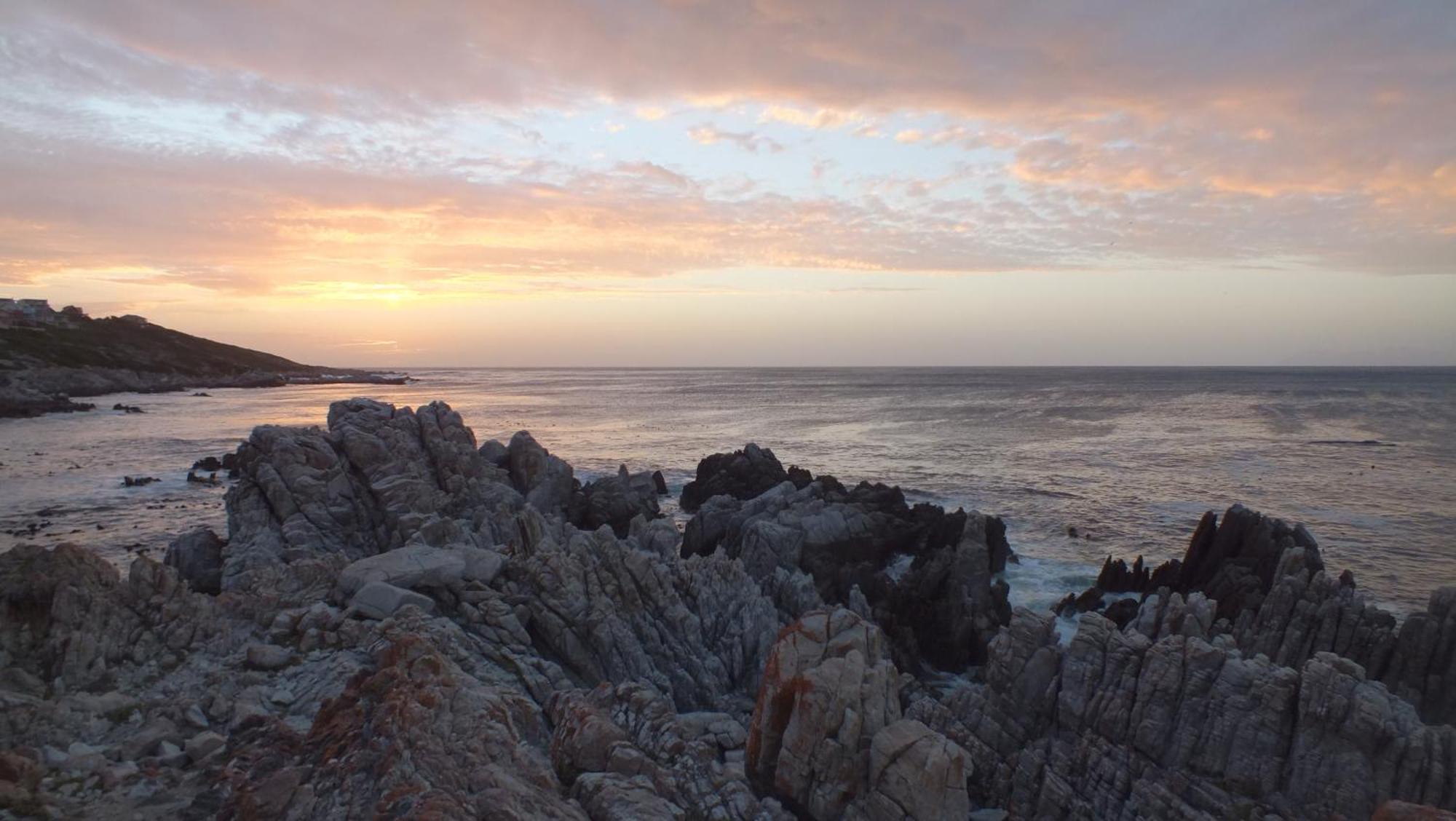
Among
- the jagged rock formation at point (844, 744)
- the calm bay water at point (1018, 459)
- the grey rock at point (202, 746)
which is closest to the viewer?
the grey rock at point (202, 746)

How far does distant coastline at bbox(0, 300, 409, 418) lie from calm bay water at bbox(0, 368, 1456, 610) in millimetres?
6723

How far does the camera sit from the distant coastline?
95.5 meters

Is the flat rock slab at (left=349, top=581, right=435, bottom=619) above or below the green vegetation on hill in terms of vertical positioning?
below

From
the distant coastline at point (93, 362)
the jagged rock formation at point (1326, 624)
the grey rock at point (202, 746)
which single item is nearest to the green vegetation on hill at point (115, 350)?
the distant coastline at point (93, 362)

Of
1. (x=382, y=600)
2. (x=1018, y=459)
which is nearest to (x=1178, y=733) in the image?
(x=382, y=600)

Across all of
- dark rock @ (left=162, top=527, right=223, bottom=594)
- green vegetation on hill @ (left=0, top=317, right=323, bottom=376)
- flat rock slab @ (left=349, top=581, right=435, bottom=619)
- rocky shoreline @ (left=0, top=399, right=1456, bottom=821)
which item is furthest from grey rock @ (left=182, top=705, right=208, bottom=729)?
green vegetation on hill @ (left=0, top=317, right=323, bottom=376)

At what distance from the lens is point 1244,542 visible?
25.8 meters

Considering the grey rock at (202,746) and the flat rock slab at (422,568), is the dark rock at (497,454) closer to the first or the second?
the flat rock slab at (422,568)

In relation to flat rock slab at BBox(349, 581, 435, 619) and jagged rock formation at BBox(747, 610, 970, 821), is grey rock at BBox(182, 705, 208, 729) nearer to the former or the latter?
flat rock slab at BBox(349, 581, 435, 619)

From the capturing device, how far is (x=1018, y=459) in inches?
2414

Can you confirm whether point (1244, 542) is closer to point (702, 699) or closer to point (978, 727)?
point (978, 727)

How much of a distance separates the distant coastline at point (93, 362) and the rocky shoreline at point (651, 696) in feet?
307

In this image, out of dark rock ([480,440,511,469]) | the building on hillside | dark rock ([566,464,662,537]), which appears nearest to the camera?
dark rock ([566,464,662,537])

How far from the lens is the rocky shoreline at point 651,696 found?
845 cm
